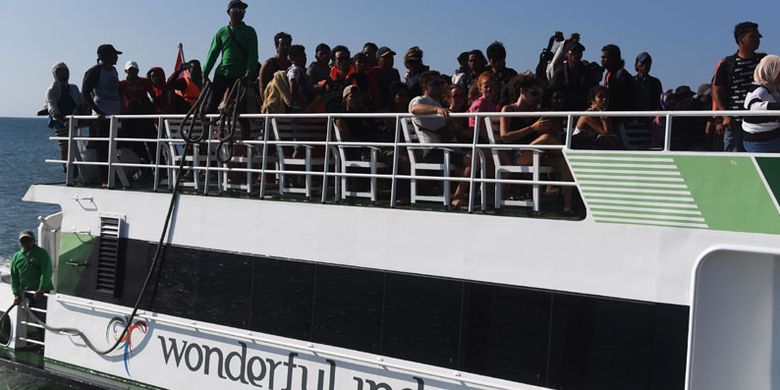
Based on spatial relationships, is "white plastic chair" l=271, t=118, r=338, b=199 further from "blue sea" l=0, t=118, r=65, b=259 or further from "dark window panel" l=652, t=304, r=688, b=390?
"blue sea" l=0, t=118, r=65, b=259

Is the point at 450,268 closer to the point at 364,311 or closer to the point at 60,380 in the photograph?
the point at 364,311

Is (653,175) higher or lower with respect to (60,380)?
higher

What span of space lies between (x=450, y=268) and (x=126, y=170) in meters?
5.24

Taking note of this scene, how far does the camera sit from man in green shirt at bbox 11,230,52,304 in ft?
35.8

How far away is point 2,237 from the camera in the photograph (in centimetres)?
3009

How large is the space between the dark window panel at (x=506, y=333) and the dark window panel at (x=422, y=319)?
0.41 feet

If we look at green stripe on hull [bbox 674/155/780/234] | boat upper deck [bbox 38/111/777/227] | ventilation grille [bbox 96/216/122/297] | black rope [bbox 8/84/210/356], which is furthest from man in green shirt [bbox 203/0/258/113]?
green stripe on hull [bbox 674/155/780/234]

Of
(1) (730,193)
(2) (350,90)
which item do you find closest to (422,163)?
(2) (350,90)

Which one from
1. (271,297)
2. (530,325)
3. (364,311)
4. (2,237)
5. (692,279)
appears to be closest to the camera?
(692,279)

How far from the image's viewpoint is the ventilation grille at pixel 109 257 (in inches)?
394

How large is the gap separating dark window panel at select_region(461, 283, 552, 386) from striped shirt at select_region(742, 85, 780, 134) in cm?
191

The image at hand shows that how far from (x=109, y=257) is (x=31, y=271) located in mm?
1544

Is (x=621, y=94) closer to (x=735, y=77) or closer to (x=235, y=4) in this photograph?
(x=735, y=77)

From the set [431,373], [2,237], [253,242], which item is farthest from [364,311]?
[2,237]
